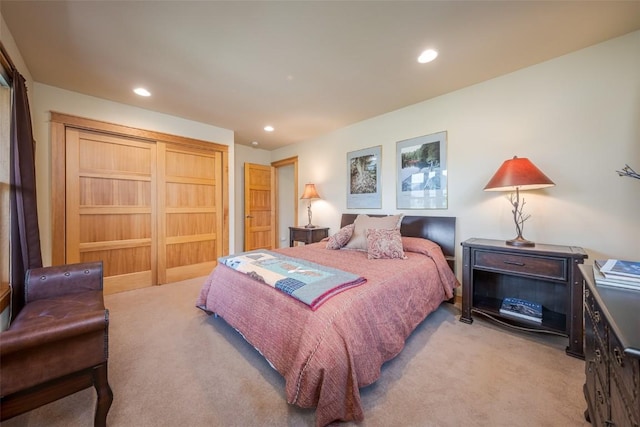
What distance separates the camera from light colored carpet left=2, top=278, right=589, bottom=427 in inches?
51.0

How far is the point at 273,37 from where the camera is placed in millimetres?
1895

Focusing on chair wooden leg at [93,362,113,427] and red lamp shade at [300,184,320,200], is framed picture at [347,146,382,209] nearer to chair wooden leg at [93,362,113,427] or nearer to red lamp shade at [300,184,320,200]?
red lamp shade at [300,184,320,200]

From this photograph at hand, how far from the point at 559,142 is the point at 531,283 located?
1352mm

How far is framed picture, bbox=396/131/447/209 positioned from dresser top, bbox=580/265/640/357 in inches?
74.0

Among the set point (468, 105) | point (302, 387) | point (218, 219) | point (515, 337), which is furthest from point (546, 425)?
point (218, 219)

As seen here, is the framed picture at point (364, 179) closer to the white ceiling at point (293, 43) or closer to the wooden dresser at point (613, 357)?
the white ceiling at point (293, 43)

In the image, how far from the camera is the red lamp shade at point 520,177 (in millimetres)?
1987

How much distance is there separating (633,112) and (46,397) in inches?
164

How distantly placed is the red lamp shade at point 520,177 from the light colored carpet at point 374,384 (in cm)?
132

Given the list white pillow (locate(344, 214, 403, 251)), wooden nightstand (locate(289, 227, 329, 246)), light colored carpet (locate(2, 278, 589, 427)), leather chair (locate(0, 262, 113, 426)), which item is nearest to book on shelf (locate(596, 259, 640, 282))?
light colored carpet (locate(2, 278, 589, 427))

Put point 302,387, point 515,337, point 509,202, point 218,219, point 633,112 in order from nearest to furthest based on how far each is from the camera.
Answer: point 302,387, point 633,112, point 515,337, point 509,202, point 218,219

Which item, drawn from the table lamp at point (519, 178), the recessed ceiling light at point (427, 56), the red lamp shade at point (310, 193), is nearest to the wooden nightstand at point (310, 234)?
the red lamp shade at point (310, 193)

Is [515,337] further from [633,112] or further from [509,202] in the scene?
[633,112]

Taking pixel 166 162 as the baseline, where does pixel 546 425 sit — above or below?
below
